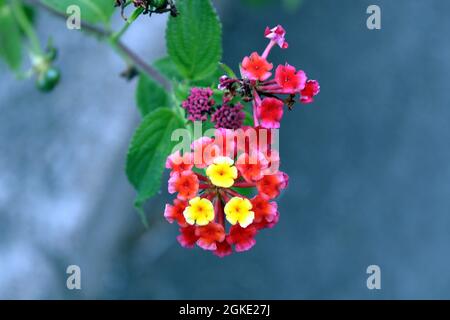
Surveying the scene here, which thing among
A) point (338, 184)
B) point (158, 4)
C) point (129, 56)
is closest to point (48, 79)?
point (129, 56)

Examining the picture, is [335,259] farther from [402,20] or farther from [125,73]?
[125,73]

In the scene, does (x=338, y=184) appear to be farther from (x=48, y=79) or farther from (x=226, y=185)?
(x=226, y=185)

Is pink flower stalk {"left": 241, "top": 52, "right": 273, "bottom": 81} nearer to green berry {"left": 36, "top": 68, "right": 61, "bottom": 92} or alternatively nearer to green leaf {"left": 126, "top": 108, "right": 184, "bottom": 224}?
green leaf {"left": 126, "top": 108, "right": 184, "bottom": 224}

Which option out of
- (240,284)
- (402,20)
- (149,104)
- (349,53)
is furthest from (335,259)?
(149,104)

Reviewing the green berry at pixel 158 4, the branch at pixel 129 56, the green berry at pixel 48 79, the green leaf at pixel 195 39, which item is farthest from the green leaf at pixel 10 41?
the green berry at pixel 158 4

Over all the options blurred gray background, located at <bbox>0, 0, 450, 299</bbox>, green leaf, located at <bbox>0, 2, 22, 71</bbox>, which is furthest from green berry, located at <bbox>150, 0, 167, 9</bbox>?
blurred gray background, located at <bbox>0, 0, 450, 299</bbox>
